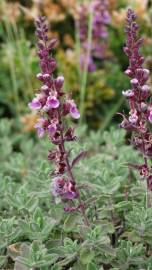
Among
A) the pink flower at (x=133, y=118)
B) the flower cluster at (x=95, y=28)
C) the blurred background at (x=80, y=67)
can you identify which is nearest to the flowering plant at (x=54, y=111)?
the pink flower at (x=133, y=118)

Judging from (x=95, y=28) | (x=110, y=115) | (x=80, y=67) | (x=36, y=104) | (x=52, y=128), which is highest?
(x=95, y=28)

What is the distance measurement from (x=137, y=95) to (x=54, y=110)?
0.36 m

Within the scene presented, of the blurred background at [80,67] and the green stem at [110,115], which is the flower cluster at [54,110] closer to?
the blurred background at [80,67]

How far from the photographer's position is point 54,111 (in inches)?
91.0

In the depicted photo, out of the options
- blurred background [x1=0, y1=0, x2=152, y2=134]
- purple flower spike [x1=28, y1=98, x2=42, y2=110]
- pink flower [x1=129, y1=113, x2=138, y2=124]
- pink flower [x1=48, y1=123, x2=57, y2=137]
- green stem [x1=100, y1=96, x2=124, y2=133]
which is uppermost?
blurred background [x1=0, y1=0, x2=152, y2=134]

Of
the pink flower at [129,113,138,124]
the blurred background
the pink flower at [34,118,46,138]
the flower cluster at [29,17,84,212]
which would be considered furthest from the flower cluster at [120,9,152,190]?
the blurred background

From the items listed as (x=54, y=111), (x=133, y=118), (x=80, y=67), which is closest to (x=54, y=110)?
(x=54, y=111)

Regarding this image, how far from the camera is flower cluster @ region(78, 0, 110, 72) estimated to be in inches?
180

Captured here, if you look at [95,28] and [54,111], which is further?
[95,28]

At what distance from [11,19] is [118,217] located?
8.36 feet

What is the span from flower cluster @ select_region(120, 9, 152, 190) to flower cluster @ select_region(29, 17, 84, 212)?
9.5 inches

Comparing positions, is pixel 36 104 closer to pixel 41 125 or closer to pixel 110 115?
pixel 41 125

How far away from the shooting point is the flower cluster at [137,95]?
2258 mm

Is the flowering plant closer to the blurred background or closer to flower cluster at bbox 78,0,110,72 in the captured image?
the blurred background
